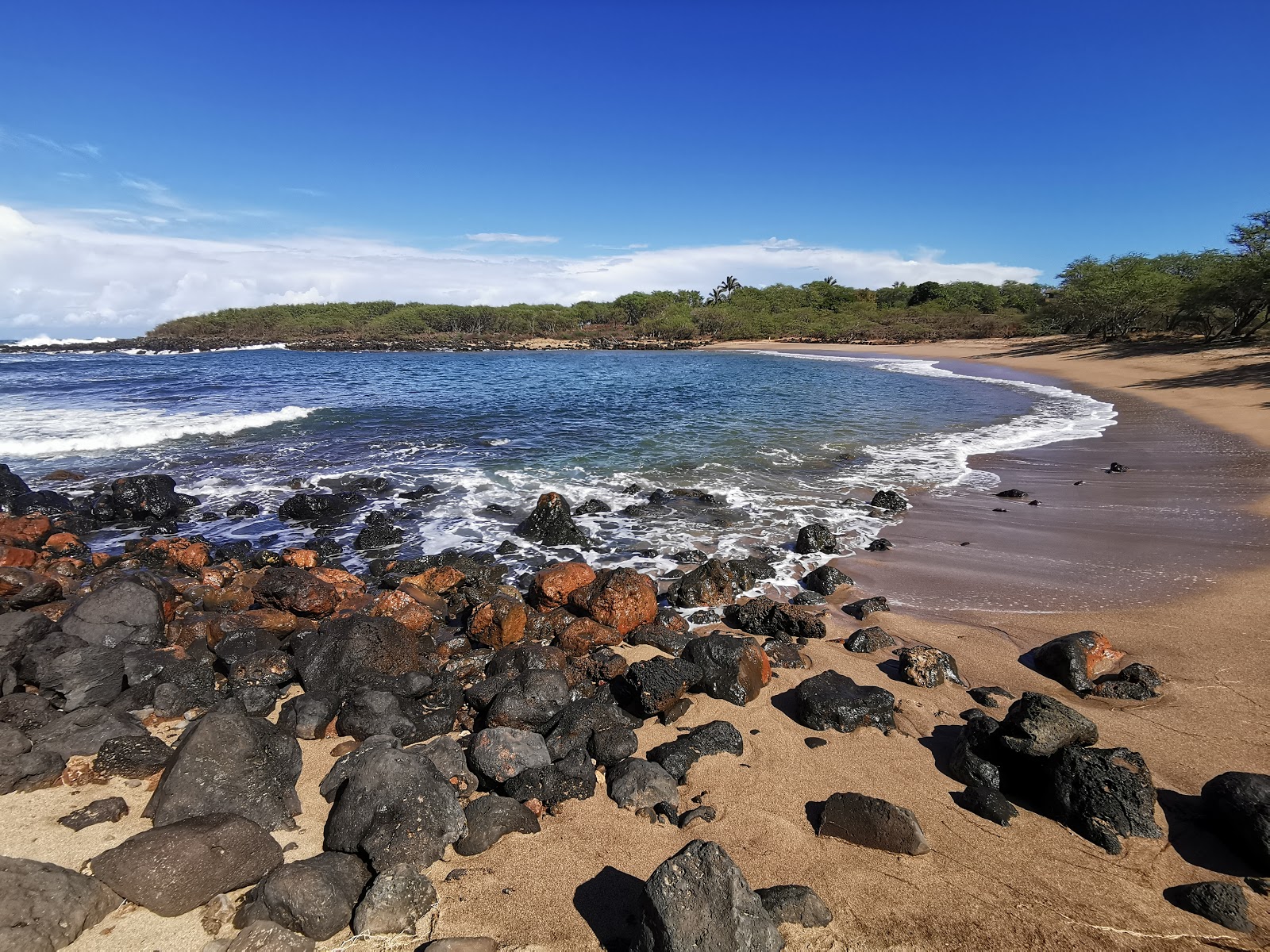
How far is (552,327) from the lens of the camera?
113m

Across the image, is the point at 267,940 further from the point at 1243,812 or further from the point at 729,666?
the point at 1243,812

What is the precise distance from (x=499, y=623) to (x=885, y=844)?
462cm

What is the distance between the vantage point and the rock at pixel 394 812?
3.94m

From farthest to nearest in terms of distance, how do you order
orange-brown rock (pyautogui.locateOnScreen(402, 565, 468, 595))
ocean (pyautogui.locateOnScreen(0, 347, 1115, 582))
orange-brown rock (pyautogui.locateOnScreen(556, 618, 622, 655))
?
ocean (pyautogui.locateOnScreen(0, 347, 1115, 582)) < orange-brown rock (pyautogui.locateOnScreen(402, 565, 468, 595)) < orange-brown rock (pyautogui.locateOnScreen(556, 618, 622, 655))

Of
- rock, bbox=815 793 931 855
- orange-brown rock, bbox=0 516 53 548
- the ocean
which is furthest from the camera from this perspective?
the ocean

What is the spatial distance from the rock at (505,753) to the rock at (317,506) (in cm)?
900

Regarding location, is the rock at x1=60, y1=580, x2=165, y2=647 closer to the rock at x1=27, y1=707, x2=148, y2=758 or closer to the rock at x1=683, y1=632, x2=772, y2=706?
the rock at x1=27, y1=707, x2=148, y2=758

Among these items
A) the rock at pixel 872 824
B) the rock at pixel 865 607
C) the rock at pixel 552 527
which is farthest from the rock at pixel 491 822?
the rock at pixel 552 527

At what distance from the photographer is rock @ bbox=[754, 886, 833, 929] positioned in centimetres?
353

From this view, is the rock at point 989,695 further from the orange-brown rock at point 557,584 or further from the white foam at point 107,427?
the white foam at point 107,427

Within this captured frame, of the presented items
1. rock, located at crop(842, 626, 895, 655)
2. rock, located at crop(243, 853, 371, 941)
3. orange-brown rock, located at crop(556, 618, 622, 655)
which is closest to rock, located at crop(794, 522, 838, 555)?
rock, located at crop(842, 626, 895, 655)

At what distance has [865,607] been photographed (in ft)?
25.5

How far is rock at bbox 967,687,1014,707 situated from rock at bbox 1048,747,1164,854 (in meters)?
1.33

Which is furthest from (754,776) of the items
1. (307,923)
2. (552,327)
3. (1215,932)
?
(552,327)
